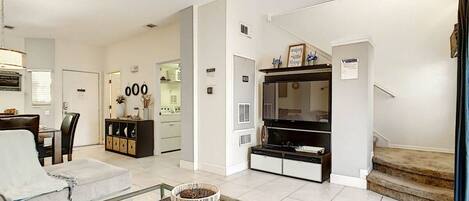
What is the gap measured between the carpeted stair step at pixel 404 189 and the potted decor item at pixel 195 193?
252 cm

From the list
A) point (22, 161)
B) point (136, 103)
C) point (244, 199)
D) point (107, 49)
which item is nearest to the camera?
point (22, 161)

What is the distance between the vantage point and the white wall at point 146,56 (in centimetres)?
541

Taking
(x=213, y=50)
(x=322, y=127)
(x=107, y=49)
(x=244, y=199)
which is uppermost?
(x=107, y=49)

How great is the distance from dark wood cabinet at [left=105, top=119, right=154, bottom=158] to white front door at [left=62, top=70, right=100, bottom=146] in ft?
4.16

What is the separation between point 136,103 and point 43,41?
2.73 m

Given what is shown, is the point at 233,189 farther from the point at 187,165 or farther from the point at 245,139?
the point at 187,165

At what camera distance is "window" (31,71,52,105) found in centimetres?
623

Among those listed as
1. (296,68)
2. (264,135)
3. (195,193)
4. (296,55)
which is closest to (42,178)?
(195,193)

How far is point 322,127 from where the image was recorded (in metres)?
4.05

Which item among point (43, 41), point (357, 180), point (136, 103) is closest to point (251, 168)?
point (357, 180)

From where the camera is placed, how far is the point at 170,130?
5969 mm

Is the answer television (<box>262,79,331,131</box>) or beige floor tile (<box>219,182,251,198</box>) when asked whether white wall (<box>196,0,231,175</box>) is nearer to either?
beige floor tile (<box>219,182,251,198</box>)

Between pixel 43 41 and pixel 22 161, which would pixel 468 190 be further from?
pixel 43 41

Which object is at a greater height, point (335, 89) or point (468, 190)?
point (335, 89)
